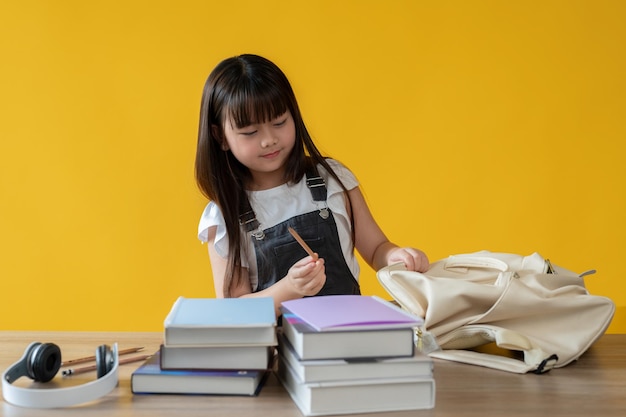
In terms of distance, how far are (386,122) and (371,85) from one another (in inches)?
5.8

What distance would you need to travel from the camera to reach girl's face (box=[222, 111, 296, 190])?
160cm

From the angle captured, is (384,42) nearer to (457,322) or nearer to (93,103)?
(93,103)

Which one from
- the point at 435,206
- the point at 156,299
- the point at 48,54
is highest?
the point at 48,54

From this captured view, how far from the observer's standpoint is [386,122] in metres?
2.82

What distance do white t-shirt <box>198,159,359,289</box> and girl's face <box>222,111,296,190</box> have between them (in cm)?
10

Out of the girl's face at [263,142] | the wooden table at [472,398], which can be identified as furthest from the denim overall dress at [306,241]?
the wooden table at [472,398]

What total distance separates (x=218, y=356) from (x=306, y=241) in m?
0.78

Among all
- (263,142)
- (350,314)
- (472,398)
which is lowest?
(472,398)

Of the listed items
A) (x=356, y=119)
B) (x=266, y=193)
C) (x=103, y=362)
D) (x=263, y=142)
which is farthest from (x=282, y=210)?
(x=356, y=119)

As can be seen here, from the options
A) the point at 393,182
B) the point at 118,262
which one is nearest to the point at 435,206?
the point at 393,182

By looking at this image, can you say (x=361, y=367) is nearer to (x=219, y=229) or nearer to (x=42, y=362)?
(x=42, y=362)

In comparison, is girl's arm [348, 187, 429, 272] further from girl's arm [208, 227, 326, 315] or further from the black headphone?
the black headphone

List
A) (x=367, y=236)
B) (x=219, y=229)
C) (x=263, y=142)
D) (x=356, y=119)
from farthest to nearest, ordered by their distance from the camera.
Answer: (x=356, y=119), (x=367, y=236), (x=219, y=229), (x=263, y=142)

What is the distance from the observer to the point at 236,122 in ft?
5.24
